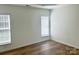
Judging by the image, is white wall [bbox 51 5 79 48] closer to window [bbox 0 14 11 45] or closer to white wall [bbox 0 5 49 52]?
white wall [bbox 0 5 49 52]

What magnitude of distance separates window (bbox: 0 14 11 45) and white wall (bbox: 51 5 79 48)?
58 cm

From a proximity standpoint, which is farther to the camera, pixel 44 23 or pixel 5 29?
pixel 44 23

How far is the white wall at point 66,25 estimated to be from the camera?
1.39m

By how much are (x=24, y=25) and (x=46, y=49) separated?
1.39ft

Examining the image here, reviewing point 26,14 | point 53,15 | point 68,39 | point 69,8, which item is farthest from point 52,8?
point 68,39

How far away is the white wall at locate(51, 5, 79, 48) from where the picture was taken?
1.39m

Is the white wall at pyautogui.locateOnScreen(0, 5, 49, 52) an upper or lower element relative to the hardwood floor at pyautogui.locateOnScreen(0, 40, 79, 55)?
upper

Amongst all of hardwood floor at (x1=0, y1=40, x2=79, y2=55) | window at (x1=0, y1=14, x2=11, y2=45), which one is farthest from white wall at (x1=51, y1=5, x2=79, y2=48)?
window at (x1=0, y1=14, x2=11, y2=45)

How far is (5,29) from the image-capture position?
1.37 m

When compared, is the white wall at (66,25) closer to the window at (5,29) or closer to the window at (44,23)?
the window at (44,23)

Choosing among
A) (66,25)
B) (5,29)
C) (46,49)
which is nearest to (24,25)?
(5,29)

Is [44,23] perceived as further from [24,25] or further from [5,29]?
[5,29]

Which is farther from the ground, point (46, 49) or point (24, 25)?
point (24, 25)
